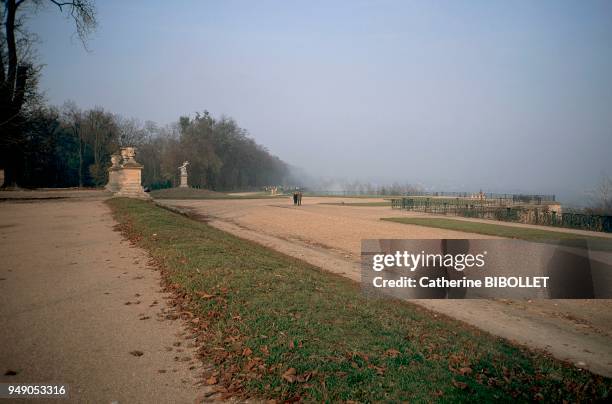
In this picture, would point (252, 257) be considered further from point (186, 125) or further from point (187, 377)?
point (186, 125)

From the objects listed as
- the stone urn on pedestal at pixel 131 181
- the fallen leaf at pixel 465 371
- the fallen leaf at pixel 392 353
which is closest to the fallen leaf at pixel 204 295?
the fallen leaf at pixel 392 353

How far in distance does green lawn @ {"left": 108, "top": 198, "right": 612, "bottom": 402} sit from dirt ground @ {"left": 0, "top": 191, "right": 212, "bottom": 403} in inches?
17.4

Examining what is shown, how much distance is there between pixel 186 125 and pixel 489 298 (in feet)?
261

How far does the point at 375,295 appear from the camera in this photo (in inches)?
331

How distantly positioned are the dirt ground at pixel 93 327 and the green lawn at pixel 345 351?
441 mm

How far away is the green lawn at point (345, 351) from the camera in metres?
3.81

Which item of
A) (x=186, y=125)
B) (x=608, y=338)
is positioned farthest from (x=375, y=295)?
(x=186, y=125)

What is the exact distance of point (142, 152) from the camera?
253 feet

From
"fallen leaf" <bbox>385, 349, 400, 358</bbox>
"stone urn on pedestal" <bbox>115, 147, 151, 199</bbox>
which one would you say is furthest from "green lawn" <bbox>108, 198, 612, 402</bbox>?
"stone urn on pedestal" <bbox>115, 147, 151, 199</bbox>

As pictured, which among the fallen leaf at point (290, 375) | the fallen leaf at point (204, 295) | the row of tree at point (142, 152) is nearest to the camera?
the fallen leaf at point (290, 375)

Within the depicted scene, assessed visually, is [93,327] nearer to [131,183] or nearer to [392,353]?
[392,353]

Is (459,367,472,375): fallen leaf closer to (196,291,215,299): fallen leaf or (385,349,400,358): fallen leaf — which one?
(385,349,400,358): fallen leaf

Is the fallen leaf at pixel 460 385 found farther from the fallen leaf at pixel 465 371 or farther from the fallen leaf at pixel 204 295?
the fallen leaf at pixel 204 295

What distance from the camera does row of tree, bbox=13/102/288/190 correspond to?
47.9 m
